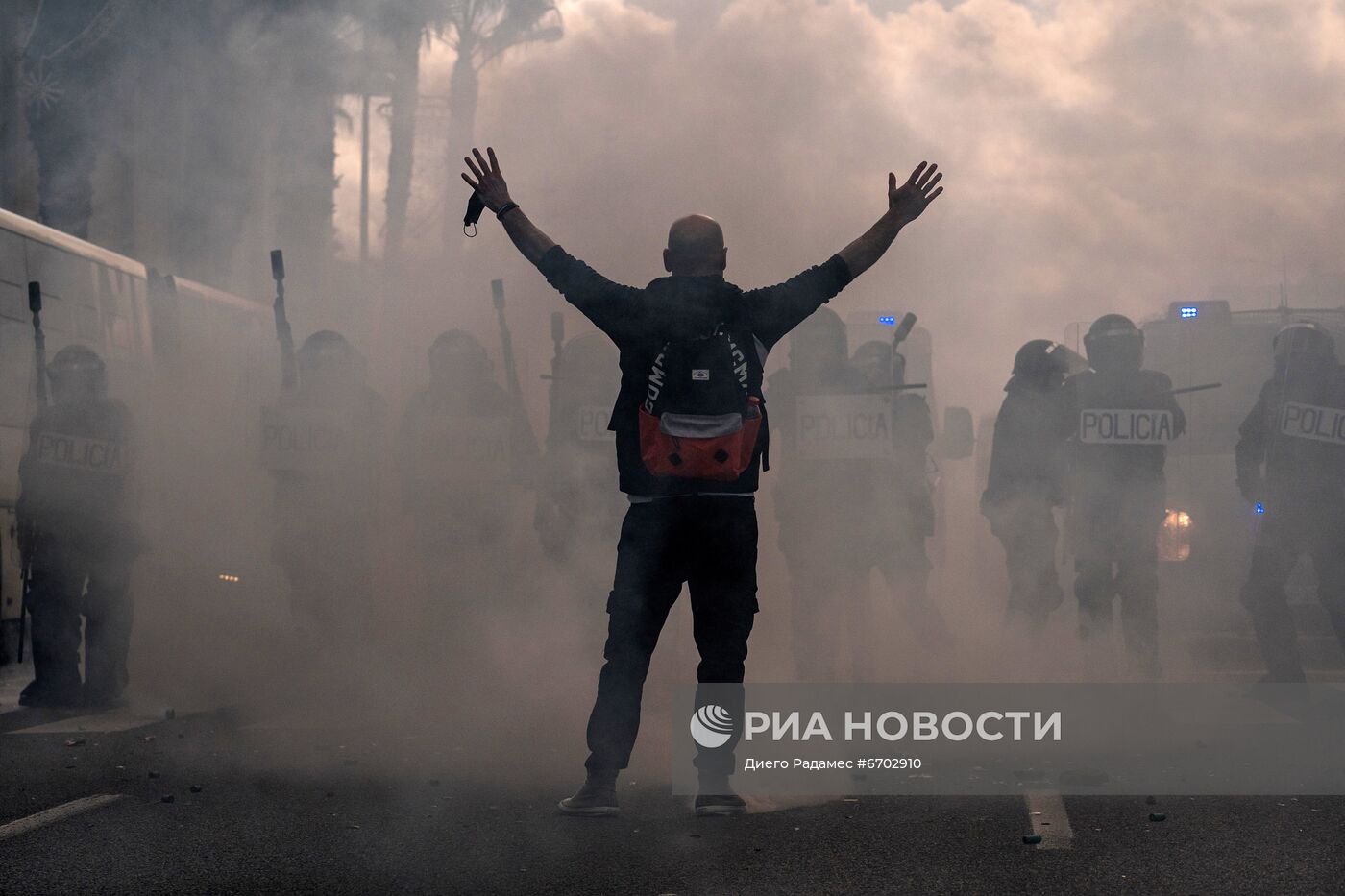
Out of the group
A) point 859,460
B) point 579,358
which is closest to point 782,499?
point 859,460

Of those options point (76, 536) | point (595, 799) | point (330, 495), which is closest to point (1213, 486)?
point (330, 495)

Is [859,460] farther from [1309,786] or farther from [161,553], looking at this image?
[161,553]

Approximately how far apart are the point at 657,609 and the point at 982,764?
4.97ft

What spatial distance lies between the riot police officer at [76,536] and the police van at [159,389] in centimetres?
62

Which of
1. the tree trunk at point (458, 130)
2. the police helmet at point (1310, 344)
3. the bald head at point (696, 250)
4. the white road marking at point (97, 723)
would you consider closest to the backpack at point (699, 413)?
the bald head at point (696, 250)

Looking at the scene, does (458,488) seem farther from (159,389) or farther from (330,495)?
(159,389)

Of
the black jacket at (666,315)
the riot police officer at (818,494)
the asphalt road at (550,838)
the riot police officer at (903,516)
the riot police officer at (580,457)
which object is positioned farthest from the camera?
the riot police officer at (580,457)

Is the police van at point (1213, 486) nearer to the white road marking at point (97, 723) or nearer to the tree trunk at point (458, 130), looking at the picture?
the tree trunk at point (458, 130)

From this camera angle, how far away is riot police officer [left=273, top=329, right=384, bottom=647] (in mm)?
9258

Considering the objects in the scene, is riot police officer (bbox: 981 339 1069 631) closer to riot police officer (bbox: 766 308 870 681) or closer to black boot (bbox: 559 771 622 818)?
riot police officer (bbox: 766 308 870 681)

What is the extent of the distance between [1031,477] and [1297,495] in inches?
49.9

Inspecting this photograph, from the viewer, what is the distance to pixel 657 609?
190 inches

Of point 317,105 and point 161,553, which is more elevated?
point 317,105

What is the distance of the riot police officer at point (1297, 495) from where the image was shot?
7828 mm
